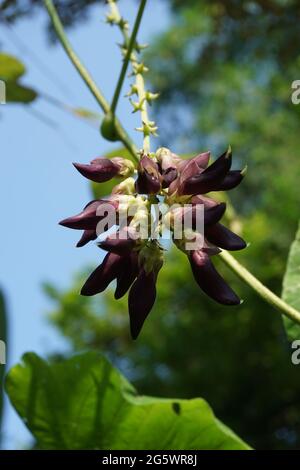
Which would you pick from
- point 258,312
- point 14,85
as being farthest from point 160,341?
point 14,85

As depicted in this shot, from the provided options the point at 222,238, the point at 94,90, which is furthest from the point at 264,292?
the point at 94,90

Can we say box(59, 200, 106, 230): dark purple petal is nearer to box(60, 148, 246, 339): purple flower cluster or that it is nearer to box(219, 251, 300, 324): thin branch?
box(60, 148, 246, 339): purple flower cluster

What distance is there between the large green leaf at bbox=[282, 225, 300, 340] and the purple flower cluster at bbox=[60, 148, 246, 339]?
1.65 feet

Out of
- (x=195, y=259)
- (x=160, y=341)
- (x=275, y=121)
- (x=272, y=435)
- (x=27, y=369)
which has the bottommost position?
(x=272, y=435)

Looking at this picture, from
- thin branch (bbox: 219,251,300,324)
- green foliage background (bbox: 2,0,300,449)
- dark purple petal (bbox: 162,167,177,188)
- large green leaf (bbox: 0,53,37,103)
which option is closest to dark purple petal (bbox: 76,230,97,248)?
dark purple petal (bbox: 162,167,177,188)

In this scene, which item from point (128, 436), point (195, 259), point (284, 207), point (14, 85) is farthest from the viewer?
point (284, 207)

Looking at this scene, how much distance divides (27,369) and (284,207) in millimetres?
3359

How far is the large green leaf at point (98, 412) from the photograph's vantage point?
1.71 m

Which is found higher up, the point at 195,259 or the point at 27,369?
the point at 195,259

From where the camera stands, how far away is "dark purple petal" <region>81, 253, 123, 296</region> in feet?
3.40

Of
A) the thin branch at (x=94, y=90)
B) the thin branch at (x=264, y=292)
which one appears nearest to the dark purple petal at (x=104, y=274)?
the thin branch at (x=264, y=292)

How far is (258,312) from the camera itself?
473 cm

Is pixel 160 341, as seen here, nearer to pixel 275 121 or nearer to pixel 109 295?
pixel 109 295
